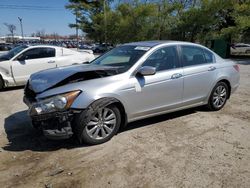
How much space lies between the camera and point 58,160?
374cm

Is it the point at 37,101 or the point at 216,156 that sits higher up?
the point at 37,101

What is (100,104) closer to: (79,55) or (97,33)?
(79,55)

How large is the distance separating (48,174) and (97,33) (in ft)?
137

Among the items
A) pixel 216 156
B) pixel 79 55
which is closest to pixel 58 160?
pixel 216 156

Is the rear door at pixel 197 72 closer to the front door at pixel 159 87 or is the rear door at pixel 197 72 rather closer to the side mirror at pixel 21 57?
the front door at pixel 159 87

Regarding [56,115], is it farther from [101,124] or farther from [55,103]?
[101,124]

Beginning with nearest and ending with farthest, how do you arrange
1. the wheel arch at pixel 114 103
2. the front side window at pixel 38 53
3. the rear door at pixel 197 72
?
the wheel arch at pixel 114 103
the rear door at pixel 197 72
the front side window at pixel 38 53

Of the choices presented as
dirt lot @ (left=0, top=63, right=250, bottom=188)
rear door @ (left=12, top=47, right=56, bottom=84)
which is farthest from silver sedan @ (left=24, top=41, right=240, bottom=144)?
rear door @ (left=12, top=47, right=56, bottom=84)

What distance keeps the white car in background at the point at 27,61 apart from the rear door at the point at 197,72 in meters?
5.28

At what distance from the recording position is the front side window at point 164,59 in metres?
4.82

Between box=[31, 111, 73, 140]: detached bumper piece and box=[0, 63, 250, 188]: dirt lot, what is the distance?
299 mm

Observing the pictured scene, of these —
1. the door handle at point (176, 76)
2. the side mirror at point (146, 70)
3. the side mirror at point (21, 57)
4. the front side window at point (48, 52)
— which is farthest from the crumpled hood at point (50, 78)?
the front side window at point (48, 52)

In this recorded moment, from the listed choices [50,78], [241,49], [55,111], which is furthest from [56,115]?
[241,49]

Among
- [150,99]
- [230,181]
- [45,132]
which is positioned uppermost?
[150,99]
